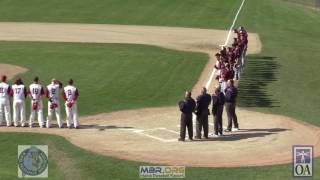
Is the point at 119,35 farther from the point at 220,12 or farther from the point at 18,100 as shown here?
the point at 18,100

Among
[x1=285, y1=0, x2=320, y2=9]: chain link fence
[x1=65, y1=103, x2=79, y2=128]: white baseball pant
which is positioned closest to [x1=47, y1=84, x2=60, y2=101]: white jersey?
[x1=65, y1=103, x2=79, y2=128]: white baseball pant

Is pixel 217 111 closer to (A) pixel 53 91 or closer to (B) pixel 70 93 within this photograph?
(B) pixel 70 93

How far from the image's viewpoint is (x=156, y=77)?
29.2 metres

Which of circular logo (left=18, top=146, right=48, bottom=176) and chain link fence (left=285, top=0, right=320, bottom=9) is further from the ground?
chain link fence (left=285, top=0, right=320, bottom=9)

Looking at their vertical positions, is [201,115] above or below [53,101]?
below

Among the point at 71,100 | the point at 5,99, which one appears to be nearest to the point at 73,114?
the point at 71,100

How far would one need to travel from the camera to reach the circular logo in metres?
15.8

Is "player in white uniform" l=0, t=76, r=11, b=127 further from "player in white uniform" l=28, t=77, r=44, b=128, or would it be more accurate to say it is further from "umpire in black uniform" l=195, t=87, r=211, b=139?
"umpire in black uniform" l=195, t=87, r=211, b=139

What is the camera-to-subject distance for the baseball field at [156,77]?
17125 millimetres

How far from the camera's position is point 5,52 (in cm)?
3500

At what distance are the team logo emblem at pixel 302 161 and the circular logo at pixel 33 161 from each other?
7.10 metres

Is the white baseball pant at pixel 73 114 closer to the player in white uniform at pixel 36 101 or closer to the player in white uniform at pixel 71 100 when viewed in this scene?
the player in white uniform at pixel 71 100

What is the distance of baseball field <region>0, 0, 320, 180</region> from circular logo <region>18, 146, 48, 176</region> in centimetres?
31

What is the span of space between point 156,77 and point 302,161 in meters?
13.7
